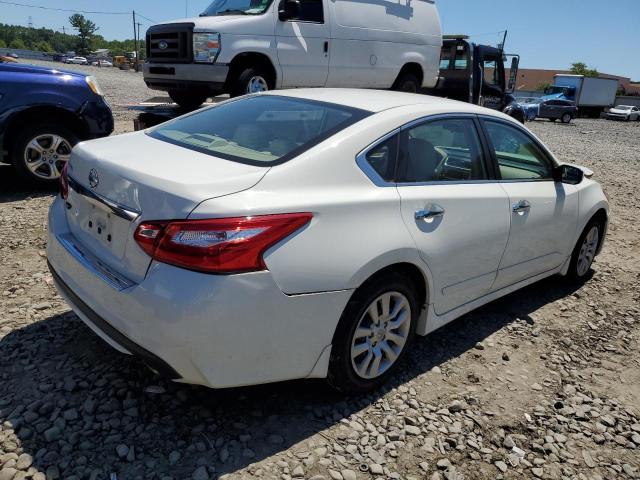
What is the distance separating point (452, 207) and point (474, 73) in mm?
12099

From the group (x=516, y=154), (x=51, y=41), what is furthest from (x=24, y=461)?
(x=51, y=41)

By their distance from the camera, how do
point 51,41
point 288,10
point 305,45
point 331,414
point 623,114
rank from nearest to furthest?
1. point 331,414
2. point 288,10
3. point 305,45
4. point 623,114
5. point 51,41

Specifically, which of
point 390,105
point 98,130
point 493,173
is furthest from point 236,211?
point 98,130

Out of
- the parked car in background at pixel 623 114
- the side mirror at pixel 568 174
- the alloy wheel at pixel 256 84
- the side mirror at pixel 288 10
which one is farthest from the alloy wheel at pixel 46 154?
the parked car in background at pixel 623 114

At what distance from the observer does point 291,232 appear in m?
2.24

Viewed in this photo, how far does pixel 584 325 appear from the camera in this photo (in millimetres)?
3998

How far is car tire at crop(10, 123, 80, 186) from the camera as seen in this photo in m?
5.60

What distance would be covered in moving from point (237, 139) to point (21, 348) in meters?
1.70

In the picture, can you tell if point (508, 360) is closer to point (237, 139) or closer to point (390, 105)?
point (390, 105)

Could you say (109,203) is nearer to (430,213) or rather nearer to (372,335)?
(372,335)

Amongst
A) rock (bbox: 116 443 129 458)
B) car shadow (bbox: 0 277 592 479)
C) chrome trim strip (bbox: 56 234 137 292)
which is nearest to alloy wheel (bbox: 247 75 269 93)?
car shadow (bbox: 0 277 592 479)

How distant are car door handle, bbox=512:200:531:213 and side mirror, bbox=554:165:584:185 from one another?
605mm

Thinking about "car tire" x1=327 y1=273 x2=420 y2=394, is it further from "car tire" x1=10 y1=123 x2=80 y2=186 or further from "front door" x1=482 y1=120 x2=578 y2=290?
"car tire" x1=10 y1=123 x2=80 y2=186

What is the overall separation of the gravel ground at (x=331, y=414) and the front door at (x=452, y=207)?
1.76ft
